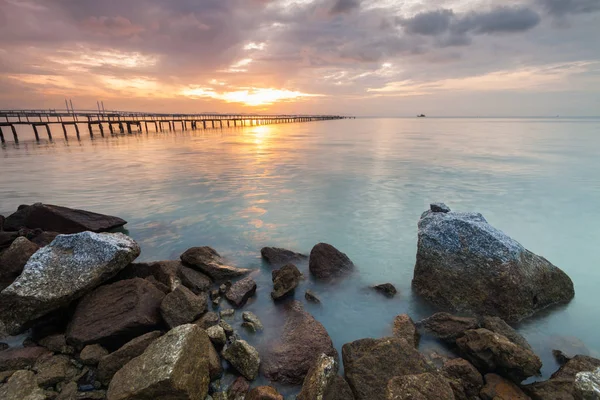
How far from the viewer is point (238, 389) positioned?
3600 mm

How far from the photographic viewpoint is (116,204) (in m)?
12.2

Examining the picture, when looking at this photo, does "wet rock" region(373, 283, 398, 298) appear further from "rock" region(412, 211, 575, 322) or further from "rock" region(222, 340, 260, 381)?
"rock" region(222, 340, 260, 381)

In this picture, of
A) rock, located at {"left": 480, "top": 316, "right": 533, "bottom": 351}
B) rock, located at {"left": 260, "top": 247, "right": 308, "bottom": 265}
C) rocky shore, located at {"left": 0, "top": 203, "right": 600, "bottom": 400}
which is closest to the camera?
rocky shore, located at {"left": 0, "top": 203, "right": 600, "bottom": 400}

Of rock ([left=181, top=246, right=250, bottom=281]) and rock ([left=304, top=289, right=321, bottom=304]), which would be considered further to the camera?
rock ([left=181, top=246, right=250, bottom=281])

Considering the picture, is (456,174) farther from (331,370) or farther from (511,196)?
(331,370)

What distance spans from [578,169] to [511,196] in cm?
1054

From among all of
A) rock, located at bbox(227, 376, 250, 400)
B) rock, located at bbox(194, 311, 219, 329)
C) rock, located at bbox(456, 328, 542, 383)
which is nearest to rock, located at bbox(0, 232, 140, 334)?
rock, located at bbox(194, 311, 219, 329)

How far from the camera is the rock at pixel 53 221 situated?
25.9ft

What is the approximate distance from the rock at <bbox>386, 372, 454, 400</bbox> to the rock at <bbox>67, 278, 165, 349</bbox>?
10.9 feet

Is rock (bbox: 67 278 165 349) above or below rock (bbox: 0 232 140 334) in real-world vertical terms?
below

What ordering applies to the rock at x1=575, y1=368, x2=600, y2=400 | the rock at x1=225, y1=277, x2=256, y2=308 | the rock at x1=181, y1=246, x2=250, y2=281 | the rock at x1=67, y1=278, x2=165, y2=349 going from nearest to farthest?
the rock at x1=575, y1=368, x2=600, y2=400
the rock at x1=67, y1=278, x2=165, y2=349
the rock at x1=225, y1=277, x2=256, y2=308
the rock at x1=181, y1=246, x2=250, y2=281

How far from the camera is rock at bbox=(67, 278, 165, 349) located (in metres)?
4.16

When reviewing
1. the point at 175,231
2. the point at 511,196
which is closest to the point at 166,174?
the point at 175,231

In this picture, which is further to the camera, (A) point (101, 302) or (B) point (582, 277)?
(B) point (582, 277)
